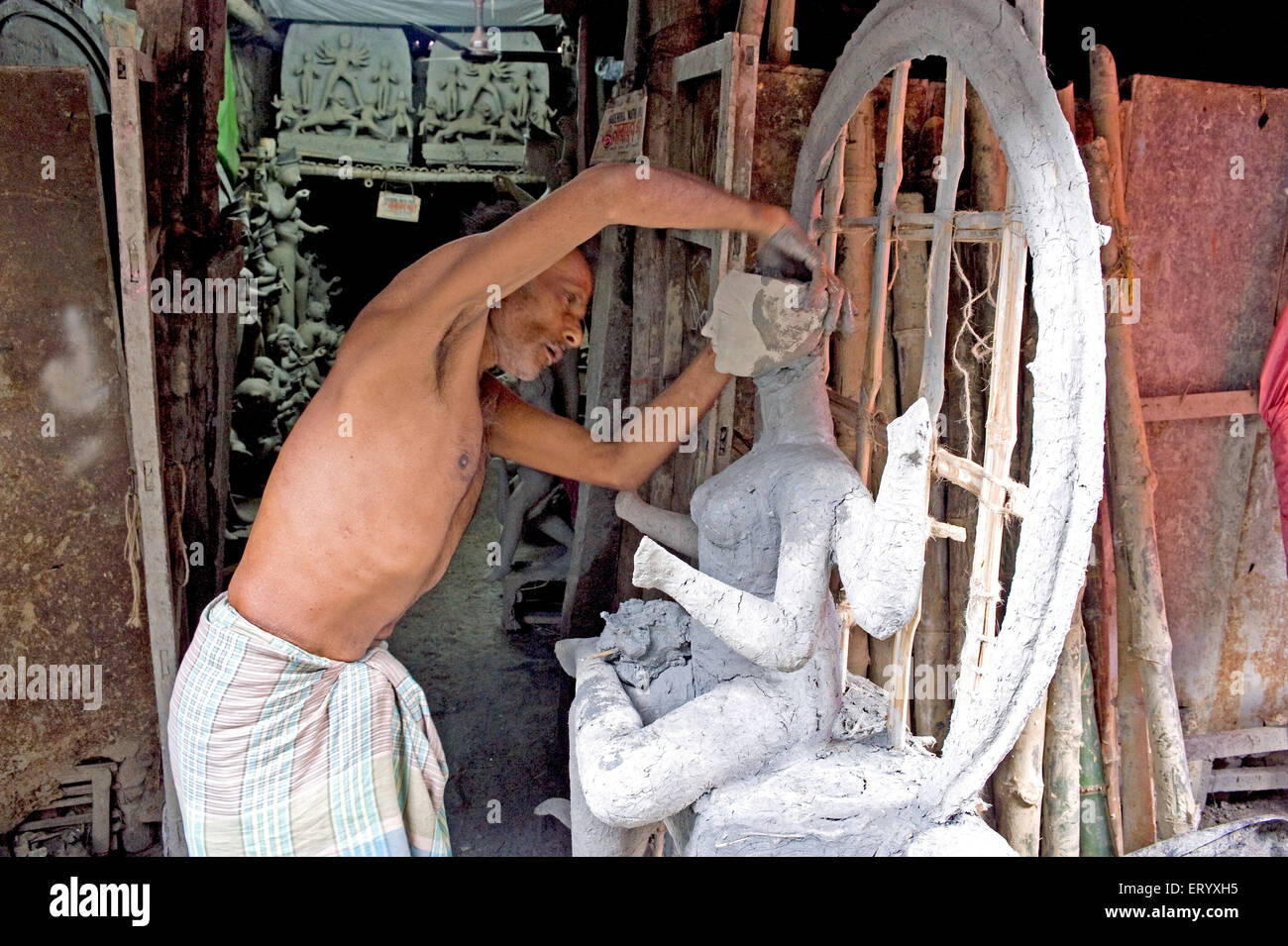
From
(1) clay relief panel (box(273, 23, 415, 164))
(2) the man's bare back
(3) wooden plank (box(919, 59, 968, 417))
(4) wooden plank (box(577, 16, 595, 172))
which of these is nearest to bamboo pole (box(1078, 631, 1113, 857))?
(3) wooden plank (box(919, 59, 968, 417))

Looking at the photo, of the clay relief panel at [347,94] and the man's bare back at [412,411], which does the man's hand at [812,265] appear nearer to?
the man's bare back at [412,411]

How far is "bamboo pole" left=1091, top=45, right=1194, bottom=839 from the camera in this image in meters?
3.06

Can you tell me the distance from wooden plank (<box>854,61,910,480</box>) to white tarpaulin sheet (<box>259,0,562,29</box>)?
234 inches

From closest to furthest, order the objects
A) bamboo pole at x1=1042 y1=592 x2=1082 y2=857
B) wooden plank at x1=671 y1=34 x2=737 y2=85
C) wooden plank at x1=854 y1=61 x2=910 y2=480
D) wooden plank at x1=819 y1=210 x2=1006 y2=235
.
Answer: wooden plank at x1=819 y1=210 x2=1006 y2=235
wooden plank at x1=854 y1=61 x2=910 y2=480
wooden plank at x1=671 y1=34 x2=737 y2=85
bamboo pole at x1=1042 y1=592 x2=1082 y2=857

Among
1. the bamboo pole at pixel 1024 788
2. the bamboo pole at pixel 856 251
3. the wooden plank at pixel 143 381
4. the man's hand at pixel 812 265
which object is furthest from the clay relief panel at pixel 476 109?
the bamboo pole at pixel 1024 788

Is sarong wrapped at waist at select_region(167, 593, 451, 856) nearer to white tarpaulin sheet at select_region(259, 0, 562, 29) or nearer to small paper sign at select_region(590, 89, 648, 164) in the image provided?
small paper sign at select_region(590, 89, 648, 164)

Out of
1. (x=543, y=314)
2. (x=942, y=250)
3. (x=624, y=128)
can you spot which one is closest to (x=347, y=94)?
(x=624, y=128)

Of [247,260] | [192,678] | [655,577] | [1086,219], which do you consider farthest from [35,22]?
[1086,219]

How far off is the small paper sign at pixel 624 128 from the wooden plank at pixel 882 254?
1098 millimetres

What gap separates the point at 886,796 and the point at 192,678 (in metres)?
1.67

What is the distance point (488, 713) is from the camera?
4684mm

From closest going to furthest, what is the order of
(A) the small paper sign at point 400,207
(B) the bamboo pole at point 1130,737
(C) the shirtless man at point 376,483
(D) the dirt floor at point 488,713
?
(C) the shirtless man at point 376,483, (B) the bamboo pole at point 1130,737, (D) the dirt floor at point 488,713, (A) the small paper sign at point 400,207

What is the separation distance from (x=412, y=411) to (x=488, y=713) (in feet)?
9.36

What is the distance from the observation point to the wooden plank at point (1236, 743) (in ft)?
11.7
